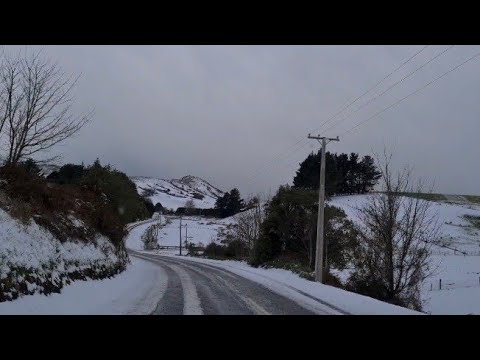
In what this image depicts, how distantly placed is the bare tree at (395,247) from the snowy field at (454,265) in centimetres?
193

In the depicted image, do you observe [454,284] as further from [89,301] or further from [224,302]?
[89,301]

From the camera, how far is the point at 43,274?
33.8ft

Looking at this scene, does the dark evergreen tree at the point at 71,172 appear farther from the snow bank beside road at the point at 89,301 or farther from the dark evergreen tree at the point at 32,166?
the snow bank beside road at the point at 89,301

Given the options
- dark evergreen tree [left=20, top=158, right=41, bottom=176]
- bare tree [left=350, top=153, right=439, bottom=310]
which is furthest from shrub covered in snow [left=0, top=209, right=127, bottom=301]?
bare tree [left=350, top=153, right=439, bottom=310]

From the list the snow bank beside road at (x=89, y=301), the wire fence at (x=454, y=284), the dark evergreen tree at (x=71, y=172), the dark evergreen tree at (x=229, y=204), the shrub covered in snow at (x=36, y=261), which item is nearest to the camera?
the snow bank beside road at (x=89, y=301)

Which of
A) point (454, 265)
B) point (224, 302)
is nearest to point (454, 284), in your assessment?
point (454, 265)

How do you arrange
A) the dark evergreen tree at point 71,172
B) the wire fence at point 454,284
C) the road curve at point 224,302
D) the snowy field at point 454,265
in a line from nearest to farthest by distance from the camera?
the road curve at point 224,302, the snowy field at point 454,265, the wire fence at point 454,284, the dark evergreen tree at point 71,172

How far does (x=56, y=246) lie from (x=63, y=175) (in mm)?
33515

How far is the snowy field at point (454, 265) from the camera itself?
22461 mm

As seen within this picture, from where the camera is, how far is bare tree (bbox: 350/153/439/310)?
57.6ft

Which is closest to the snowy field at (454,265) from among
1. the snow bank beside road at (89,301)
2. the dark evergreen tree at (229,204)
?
the snow bank beside road at (89,301)

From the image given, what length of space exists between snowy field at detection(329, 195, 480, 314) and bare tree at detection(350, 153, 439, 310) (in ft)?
6.33
